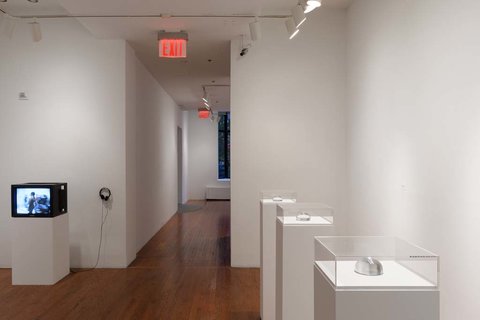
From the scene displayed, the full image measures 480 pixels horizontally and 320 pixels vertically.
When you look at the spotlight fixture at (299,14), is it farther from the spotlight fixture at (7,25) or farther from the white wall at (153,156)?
the white wall at (153,156)

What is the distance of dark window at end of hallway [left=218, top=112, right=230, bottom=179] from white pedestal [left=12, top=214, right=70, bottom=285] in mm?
11869

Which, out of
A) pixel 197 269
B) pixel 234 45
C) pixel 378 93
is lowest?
pixel 197 269

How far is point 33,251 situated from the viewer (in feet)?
17.7

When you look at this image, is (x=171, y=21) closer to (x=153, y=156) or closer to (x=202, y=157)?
(x=153, y=156)

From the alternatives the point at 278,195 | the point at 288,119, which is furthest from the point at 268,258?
the point at 288,119

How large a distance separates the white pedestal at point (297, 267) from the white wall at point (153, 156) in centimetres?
485

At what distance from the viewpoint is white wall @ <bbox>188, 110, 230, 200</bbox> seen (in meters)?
16.8

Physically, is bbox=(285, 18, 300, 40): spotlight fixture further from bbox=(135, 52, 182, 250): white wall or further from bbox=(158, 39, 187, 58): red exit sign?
bbox=(135, 52, 182, 250): white wall

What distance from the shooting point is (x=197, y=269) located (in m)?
6.17

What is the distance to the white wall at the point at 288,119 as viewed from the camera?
6.11 meters

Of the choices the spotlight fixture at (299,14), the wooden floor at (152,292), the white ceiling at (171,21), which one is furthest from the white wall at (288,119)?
the spotlight fixture at (299,14)

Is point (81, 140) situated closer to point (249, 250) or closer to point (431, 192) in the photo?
point (249, 250)

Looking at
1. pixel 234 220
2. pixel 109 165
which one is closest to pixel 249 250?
pixel 234 220

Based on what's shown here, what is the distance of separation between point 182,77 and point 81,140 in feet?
11.5
